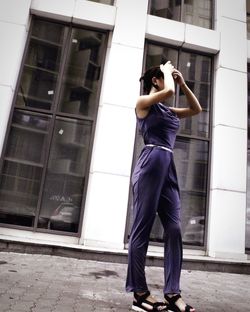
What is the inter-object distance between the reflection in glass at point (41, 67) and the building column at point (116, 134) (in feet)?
3.59

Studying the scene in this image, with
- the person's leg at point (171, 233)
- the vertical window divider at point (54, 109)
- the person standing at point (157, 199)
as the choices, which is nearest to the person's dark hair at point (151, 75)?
the person standing at point (157, 199)

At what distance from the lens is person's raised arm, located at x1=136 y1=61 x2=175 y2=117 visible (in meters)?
2.54

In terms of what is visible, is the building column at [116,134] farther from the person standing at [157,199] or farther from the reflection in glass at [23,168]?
the person standing at [157,199]

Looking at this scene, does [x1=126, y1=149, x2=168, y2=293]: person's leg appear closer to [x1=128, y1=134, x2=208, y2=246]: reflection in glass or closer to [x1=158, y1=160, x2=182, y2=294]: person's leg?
[x1=158, y1=160, x2=182, y2=294]: person's leg

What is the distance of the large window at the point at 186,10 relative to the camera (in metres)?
A: 7.52

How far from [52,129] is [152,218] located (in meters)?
4.17

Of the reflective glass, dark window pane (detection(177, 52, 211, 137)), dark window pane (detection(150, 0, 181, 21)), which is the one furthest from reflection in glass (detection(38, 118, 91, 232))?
dark window pane (detection(150, 0, 181, 21))

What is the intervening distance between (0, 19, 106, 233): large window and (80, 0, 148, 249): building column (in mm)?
284

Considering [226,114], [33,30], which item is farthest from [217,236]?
[33,30]

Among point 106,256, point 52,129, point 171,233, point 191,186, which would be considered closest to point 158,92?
point 171,233

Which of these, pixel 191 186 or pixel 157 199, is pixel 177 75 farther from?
pixel 191 186

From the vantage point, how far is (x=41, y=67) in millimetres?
6594

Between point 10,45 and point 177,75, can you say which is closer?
point 177,75

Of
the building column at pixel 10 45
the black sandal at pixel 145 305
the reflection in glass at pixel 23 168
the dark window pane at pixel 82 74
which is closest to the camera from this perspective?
the black sandal at pixel 145 305
